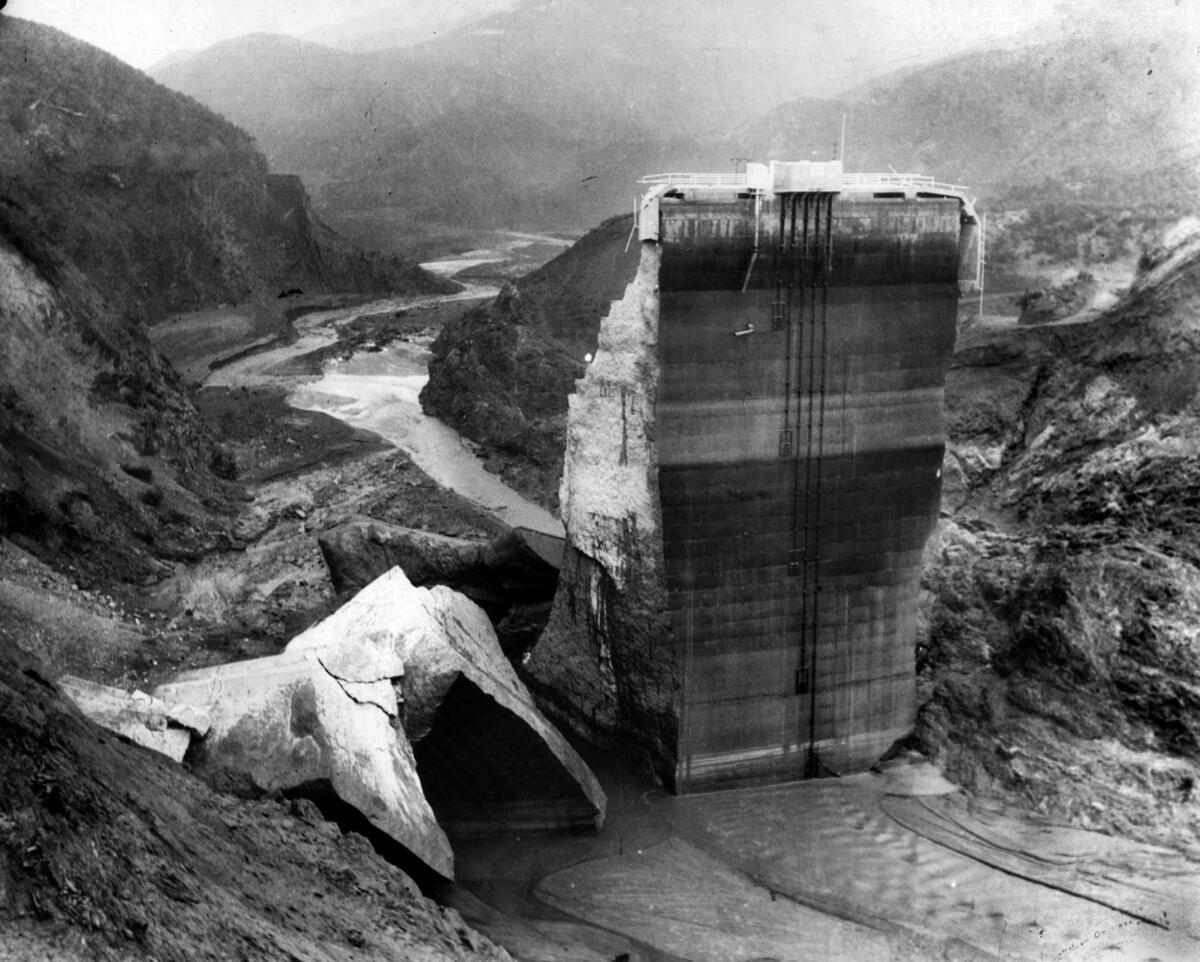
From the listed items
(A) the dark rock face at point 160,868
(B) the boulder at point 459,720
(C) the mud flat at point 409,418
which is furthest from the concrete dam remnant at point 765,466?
(C) the mud flat at point 409,418

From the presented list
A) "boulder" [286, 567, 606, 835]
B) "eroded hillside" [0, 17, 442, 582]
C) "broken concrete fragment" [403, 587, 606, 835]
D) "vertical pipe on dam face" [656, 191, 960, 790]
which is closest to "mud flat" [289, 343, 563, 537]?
"eroded hillside" [0, 17, 442, 582]

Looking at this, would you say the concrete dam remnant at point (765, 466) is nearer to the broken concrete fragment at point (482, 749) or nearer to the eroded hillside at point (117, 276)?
the broken concrete fragment at point (482, 749)

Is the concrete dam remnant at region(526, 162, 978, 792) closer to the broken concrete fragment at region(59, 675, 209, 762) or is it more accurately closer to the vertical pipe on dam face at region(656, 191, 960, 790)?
the vertical pipe on dam face at region(656, 191, 960, 790)

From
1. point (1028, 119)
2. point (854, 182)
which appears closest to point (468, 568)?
point (854, 182)

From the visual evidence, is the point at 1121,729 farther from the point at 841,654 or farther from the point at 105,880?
the point at 105,880

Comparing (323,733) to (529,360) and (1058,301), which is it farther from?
(529,360)

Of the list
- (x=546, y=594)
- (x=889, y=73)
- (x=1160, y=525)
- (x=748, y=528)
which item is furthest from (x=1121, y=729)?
(x=889, y=73)
